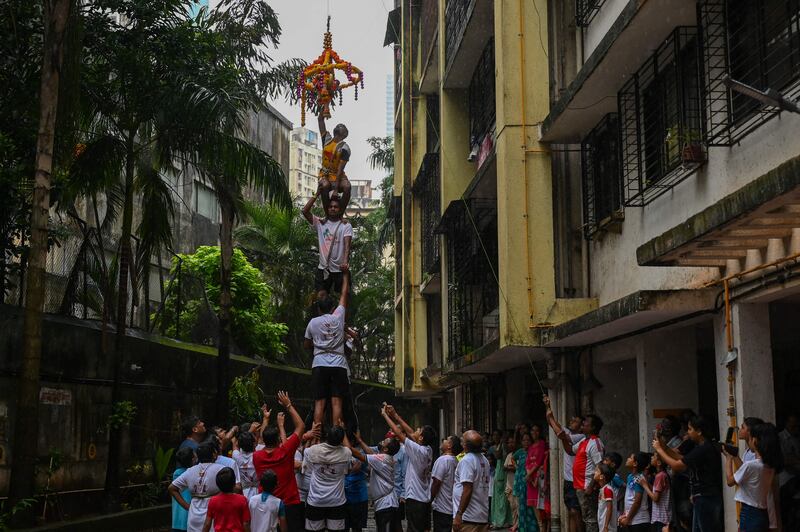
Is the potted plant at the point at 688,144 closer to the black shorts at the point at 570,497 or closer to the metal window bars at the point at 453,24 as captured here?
the black shorts at the point at 570,497

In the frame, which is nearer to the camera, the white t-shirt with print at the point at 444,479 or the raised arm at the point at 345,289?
the white t-shirt with print at the point at 444,479

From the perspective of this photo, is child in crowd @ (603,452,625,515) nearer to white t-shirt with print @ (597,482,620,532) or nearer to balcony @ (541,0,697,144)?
white t-shirt with print @ (597,482,620,532)

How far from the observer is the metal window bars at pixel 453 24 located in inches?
930

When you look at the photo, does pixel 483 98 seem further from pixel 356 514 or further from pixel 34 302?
pixel 356 514

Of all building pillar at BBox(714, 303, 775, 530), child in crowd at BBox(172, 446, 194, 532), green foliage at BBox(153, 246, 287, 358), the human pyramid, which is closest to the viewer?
the human pyramid

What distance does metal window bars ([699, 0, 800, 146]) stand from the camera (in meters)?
10.8

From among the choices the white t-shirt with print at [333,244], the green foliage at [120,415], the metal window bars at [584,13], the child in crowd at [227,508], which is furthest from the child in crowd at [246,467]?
the metal window bars at [584,13]

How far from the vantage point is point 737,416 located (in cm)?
1173

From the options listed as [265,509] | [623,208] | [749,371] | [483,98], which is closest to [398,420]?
[265,509]

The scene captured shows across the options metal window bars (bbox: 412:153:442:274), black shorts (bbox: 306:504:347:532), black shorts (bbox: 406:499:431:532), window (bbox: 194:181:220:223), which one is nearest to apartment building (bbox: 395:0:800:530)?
metal window bars (bbox: 412:153:442:274)

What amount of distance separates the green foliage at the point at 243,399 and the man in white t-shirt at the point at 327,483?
1343 cm

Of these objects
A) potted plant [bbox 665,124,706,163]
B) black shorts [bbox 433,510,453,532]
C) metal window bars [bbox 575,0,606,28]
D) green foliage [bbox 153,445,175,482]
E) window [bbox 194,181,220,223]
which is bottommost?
black shorts [bbox 433,510,453,532]

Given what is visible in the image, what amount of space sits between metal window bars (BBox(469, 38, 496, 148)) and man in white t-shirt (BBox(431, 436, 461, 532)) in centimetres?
1089

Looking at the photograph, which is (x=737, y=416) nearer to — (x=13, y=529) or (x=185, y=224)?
(x=13, y=529)
